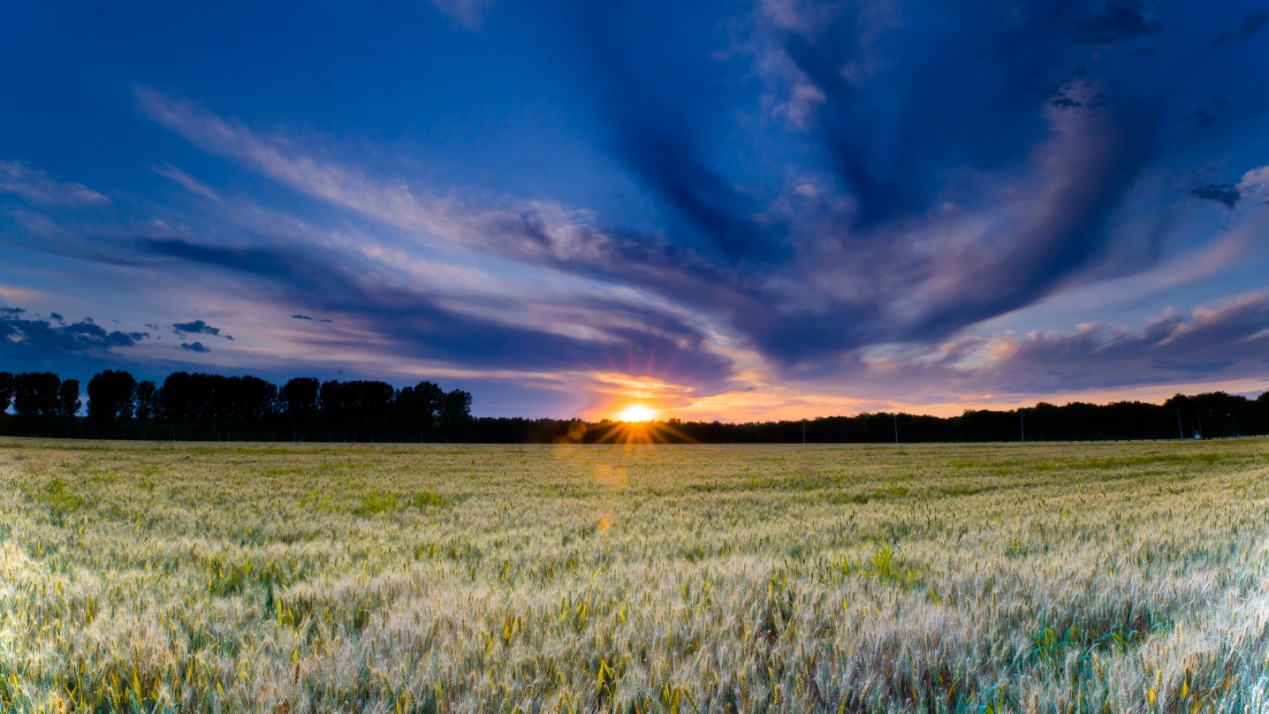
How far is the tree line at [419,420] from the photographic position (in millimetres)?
113062

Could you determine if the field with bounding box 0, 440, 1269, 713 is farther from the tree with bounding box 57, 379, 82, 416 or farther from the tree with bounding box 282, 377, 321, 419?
the tree with bounding box 57, 379, 82, 416

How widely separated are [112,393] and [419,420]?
105046 millimetres

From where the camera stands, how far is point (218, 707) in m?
2.05

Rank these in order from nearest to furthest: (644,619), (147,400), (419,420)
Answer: (644,619) < (419,420) < (147,400)

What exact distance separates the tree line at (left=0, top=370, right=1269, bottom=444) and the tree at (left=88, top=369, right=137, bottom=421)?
0.29 metres

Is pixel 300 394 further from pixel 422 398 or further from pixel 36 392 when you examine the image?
pixel 36 392

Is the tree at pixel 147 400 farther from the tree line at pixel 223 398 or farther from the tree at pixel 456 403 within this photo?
the tree at pixel 456 403

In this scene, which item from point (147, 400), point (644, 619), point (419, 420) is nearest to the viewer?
point (644, 619)

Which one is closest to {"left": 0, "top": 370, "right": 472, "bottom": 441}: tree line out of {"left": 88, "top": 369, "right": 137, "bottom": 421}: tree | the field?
{"left": 88, "top": 369, "right": 137, "bottom": 421}: tree

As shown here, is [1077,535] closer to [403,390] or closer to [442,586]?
[442,586]

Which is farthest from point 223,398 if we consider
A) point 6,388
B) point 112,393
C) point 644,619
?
point 644,619

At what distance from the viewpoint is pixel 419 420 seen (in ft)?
385

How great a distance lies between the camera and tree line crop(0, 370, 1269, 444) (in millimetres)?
113062

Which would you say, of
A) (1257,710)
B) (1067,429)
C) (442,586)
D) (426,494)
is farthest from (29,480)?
(1067,429)
